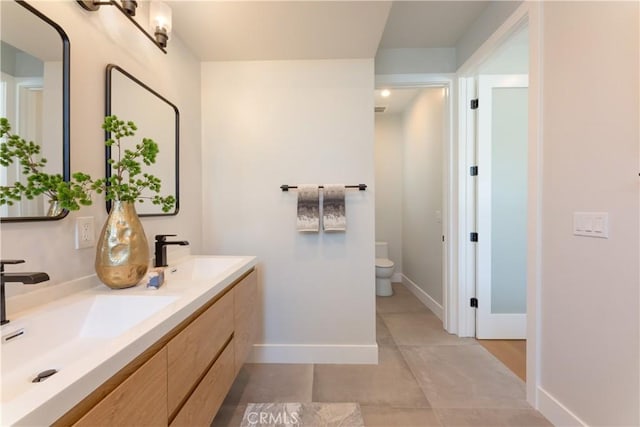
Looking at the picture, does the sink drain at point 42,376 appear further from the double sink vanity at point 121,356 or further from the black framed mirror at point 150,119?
the black framed mirror at point 150,119

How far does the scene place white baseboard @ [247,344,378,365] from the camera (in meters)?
2.12

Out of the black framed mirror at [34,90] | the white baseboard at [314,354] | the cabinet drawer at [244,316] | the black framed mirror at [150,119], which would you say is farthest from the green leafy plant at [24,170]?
the white baseboard at [314,354]

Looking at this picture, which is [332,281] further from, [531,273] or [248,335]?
[531,273]

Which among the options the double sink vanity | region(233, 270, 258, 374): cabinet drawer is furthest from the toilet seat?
the double sink vanity

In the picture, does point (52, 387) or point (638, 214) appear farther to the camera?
point (638, 214)

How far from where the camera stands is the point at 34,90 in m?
0.94

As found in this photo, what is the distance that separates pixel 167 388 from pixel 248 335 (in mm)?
859

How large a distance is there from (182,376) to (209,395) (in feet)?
0.92

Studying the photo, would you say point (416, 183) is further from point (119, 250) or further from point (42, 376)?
point (42, 376)

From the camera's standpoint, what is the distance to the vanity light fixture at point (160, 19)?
1424 millimetres

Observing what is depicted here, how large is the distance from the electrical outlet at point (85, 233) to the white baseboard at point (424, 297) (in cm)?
287

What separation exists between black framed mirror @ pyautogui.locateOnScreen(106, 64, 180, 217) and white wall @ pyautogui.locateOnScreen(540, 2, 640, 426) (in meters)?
2.15

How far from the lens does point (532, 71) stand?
1587mm

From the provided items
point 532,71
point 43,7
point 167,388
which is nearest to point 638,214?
point 532,71
